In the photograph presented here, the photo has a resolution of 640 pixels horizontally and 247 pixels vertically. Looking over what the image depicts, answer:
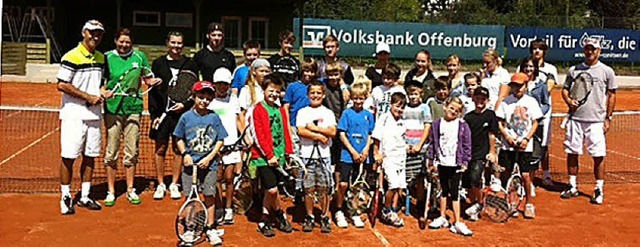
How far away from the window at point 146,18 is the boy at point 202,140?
20572 mm

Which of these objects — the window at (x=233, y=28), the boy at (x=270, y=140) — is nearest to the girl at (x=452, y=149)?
the boy at (x=270, y=140)

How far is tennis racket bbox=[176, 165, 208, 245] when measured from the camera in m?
5.34

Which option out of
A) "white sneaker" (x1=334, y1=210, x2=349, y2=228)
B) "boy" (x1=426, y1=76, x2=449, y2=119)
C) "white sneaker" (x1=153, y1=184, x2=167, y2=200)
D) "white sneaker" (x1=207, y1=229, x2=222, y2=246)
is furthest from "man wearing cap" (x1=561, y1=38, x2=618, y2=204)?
"white sneaker" (x1=153, y1=184, x2=167, y2=200)

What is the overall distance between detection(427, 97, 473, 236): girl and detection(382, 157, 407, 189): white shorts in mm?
332

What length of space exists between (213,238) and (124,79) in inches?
78.3

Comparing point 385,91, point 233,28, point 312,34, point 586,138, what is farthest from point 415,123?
point 233,28

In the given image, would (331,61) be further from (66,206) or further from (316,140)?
(66,206)

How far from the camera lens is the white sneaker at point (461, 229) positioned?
6109 millimetres

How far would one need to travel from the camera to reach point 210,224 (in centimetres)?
573

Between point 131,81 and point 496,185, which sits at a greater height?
point 131,81

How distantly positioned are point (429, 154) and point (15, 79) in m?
20.4

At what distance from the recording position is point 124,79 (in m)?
6.59

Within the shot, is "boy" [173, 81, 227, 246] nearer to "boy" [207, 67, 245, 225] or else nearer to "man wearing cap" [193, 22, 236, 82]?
"boy" [207, 67, 245, 225]

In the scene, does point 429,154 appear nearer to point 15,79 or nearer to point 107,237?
point 107,237
